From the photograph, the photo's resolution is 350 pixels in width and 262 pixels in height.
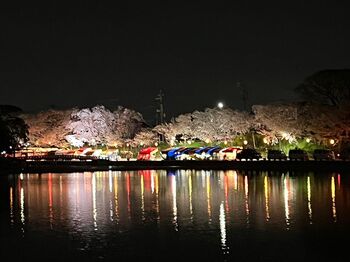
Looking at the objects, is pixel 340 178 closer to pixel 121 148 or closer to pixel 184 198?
pixel 184 198

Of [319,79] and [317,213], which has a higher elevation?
[319,79]

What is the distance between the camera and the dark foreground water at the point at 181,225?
12492 millimetres

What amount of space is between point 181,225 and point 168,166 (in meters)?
34.9

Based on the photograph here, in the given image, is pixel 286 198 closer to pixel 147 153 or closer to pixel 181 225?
pixel 181 225

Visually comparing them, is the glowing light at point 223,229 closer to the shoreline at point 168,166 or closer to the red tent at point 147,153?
the shoreline at point 168,166

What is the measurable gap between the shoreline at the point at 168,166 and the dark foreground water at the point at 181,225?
12794 millimetres

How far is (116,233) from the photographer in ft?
49.4

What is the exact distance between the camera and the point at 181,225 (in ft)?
52.9

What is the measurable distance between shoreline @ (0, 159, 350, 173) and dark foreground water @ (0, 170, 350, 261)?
1279 cm

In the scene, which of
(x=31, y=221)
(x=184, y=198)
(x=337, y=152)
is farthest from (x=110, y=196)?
(x=337, y=152)

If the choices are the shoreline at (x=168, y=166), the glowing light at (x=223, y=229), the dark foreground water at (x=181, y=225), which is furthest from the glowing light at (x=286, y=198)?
the shoreline at (x=168, y=166)

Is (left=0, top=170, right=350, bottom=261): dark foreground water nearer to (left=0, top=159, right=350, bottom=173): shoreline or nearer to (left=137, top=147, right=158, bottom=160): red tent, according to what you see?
(left=0, top=159, right=350, bottom=173): shoreline

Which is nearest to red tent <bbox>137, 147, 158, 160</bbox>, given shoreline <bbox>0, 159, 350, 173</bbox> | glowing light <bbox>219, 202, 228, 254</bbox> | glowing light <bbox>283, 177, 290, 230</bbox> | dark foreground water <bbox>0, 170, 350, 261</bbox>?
shoreline <bbox>0, 159, 350, 173</bbox>

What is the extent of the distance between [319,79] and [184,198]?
1249 inches
